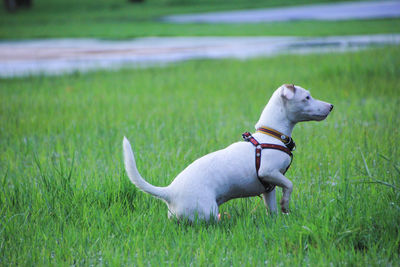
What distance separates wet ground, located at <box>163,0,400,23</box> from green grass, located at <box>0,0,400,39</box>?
176 cm

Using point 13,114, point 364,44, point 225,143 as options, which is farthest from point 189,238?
point 364,44

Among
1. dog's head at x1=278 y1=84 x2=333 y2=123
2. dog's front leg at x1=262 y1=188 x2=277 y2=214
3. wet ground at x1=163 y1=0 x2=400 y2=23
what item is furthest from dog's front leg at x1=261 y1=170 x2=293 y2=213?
wet ground at x1=163 y1=0 x2=400 y2=23

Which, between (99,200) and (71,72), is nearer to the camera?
(99,200)

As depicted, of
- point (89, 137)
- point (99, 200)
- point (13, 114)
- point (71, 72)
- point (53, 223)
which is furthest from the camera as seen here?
point (71, 72)

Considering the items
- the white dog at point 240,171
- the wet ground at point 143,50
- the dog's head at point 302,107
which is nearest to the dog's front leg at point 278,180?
the white dog at point 240,171

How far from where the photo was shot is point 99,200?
11.8 feet

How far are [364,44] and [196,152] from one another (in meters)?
9.09

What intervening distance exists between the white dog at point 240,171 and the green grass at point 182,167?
0.17 metres

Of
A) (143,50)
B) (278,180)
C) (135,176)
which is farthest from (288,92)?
(143,50)

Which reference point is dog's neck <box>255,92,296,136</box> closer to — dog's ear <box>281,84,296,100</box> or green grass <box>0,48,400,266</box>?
dog's ear <box>281,84,296,100</box>

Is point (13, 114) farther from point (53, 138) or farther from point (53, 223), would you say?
point (53, 223)

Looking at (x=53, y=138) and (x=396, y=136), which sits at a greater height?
(x=396, y=136)

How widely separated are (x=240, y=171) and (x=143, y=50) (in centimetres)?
1163

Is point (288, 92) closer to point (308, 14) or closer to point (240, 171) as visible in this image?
point (240, 171)
